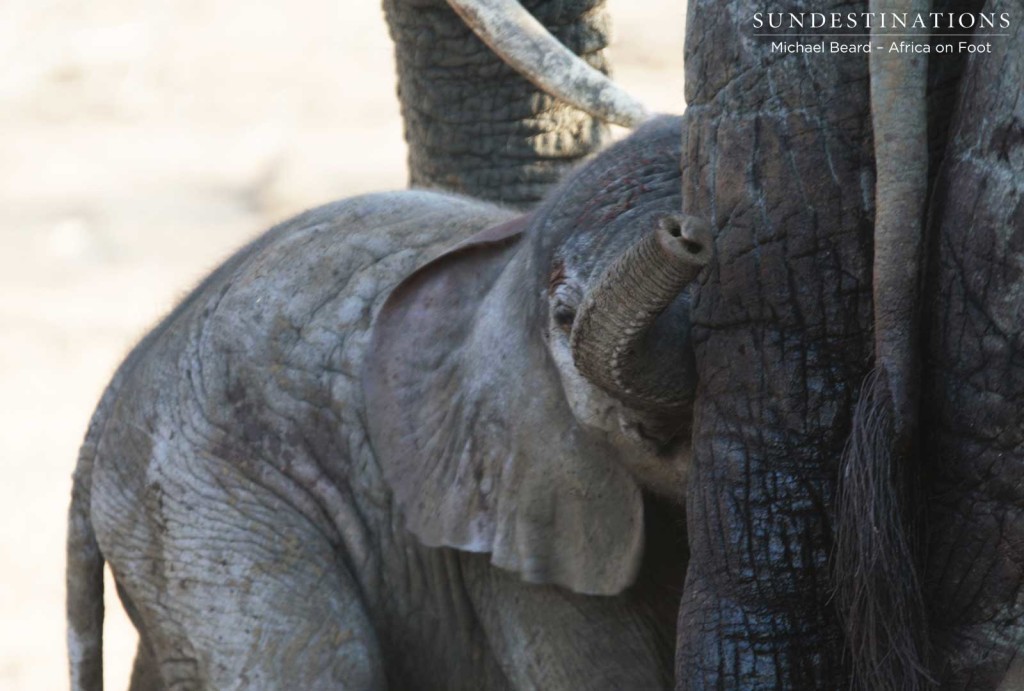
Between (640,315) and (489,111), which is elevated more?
(489,111)

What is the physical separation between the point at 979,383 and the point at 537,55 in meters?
1.36

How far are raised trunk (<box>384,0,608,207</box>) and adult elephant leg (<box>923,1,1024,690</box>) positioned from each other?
5.99 feet

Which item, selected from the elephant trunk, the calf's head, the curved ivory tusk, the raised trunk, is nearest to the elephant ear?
the calf's head

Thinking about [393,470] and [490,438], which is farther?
[393,470]

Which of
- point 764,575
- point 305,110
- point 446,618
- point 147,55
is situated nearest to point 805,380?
point 764,575

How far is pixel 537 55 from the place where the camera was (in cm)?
280

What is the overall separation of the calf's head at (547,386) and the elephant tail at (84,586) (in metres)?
0.54

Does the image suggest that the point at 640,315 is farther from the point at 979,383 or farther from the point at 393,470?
the point at 393,470

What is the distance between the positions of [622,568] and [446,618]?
1.38 feet

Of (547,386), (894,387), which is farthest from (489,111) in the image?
(894,387)

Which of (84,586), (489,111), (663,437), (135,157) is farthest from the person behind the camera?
(135,157)

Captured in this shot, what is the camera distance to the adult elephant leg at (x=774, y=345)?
67.0 inches

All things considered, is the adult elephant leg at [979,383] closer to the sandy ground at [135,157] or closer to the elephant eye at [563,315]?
Answer: the elephant eye at [563,315]

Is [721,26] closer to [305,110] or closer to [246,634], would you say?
[246,634]
